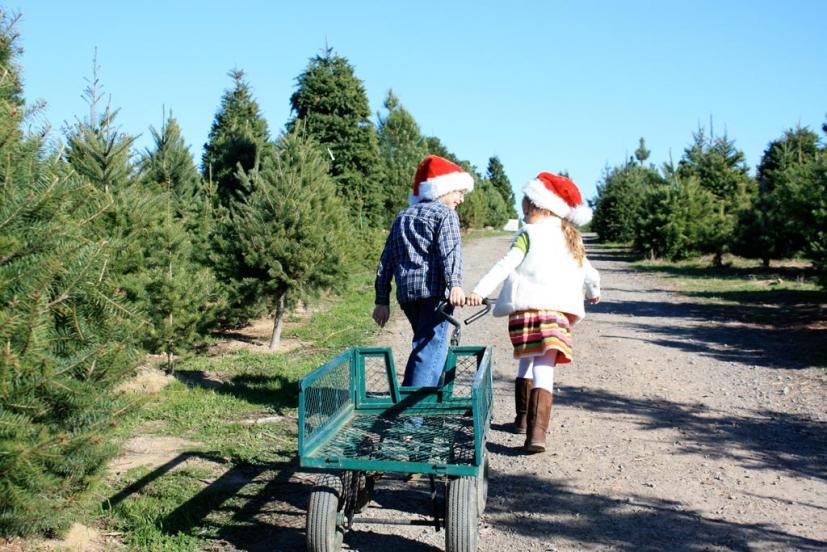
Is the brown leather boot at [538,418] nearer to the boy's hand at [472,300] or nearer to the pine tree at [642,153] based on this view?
the boy's hand at [472,300]

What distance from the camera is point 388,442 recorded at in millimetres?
3994

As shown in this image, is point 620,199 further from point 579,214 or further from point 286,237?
point 579,214

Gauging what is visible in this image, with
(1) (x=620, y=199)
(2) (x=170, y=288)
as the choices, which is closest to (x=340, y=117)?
(2) (x=170, y=288)

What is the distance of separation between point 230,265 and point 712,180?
25.0m

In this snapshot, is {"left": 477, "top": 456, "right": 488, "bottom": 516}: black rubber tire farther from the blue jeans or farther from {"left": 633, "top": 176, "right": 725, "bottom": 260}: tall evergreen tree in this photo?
{"left": 633, "top": 176, "right": 725, "bottom": 260}: tall evergreen tree

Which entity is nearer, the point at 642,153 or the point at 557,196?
the point at 557,196

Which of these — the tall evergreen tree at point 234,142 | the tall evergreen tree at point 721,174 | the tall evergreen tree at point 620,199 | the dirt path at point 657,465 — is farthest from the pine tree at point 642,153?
the dirt path at point 657,465

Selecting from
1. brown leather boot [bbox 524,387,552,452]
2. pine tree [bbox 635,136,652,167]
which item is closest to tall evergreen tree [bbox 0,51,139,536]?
brown leather boot [bbox 524,387,552,452]

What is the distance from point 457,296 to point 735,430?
109 inches

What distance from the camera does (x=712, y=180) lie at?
3044 centimetres

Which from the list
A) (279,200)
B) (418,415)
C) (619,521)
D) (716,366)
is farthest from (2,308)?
(716,366)

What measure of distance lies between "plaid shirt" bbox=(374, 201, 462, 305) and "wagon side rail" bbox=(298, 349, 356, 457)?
2.23 feet

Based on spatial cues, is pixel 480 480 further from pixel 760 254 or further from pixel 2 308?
pixel 760 254

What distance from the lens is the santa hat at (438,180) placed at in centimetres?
526
